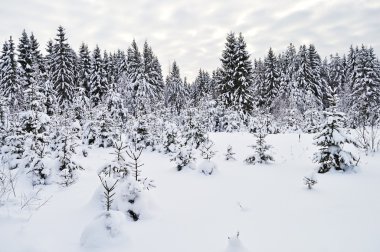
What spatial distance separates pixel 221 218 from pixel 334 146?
5.40m

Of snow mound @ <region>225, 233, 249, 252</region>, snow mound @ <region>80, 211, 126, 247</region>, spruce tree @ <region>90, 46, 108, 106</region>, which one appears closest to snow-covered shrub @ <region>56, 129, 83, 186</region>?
snow mound @ <region>80, 211, 126, 247</region>

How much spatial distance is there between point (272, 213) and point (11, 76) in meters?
38.8

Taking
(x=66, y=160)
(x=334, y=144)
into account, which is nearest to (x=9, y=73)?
(x=66, y=160)

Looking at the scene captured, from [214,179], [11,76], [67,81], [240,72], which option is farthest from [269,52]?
[214,179]

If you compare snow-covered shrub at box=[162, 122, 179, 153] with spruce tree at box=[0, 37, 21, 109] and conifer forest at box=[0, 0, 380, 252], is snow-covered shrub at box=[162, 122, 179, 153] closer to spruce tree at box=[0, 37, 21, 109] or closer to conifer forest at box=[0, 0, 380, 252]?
conifer forest at box=[0, 0, 380, 252]

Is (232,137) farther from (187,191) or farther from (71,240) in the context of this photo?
(71,240)

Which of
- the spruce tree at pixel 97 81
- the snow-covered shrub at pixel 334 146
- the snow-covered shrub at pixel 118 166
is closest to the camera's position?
the snow-covered shrub at pixel 118 166

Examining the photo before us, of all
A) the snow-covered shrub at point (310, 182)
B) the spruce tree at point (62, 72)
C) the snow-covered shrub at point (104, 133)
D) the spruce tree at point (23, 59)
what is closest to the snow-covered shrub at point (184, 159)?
the snow-covered shrub at point (310, 182)

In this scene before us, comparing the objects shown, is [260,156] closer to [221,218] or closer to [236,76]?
[221,218]

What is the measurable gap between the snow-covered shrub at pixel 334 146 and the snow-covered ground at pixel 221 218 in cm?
40

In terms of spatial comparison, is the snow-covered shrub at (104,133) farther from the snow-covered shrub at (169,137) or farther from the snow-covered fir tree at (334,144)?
the snow-covered fir tree at (334,144)

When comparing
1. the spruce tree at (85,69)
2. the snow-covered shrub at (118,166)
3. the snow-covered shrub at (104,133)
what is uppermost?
the spruce tree at (85,69)

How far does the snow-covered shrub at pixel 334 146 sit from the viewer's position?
872 centimetres

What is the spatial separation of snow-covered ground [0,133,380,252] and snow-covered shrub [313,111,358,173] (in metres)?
0.40
